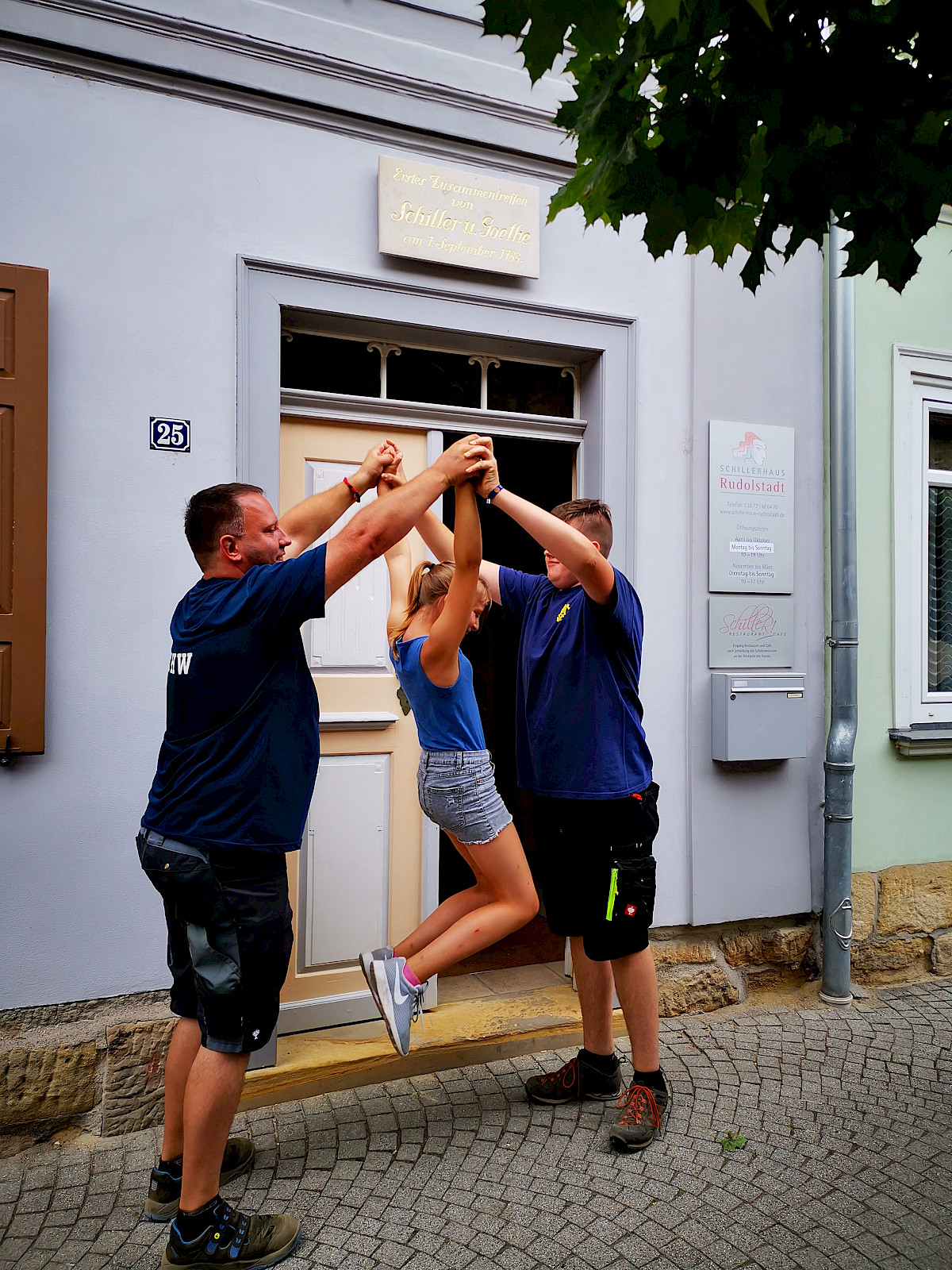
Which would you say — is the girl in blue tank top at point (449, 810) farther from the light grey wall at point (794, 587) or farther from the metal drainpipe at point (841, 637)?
the metal drainpipe at point (841, 637)

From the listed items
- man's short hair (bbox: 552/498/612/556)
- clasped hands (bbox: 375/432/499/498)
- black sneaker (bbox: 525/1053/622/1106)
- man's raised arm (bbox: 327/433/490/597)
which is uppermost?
clasped hands (bbox: 375/432/499/498)

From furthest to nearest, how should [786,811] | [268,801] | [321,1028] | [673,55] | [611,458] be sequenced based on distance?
[786,811], [611,458], [321,1028], [268,801], [673,55]

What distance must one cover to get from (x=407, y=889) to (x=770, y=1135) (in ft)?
5.63

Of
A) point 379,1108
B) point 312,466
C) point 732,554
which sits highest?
point 312,466

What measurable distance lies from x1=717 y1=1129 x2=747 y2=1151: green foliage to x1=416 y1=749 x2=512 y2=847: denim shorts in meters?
1.27

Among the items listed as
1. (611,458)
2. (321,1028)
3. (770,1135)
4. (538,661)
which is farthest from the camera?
(611,458)

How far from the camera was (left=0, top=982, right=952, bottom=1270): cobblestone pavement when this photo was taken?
2.58 m

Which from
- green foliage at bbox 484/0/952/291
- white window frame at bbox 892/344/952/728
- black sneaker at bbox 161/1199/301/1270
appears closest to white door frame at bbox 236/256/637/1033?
black sneaker at bbox 161/1199/301/1270

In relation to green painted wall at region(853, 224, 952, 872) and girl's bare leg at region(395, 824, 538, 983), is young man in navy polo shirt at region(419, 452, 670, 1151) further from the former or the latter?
green painted wall at region(853, 224, 952, 872)

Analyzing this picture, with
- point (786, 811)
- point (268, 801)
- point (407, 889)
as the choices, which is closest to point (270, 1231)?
point (268, 801)

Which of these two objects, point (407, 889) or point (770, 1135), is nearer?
point (770, 1135)

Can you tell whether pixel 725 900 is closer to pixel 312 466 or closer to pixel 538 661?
pixel 538 661

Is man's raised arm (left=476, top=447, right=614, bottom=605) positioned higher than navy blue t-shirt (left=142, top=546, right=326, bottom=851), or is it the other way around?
man's raised arm (left=476, top=447, right=614, bottom=605)

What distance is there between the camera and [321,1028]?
3896 mm
